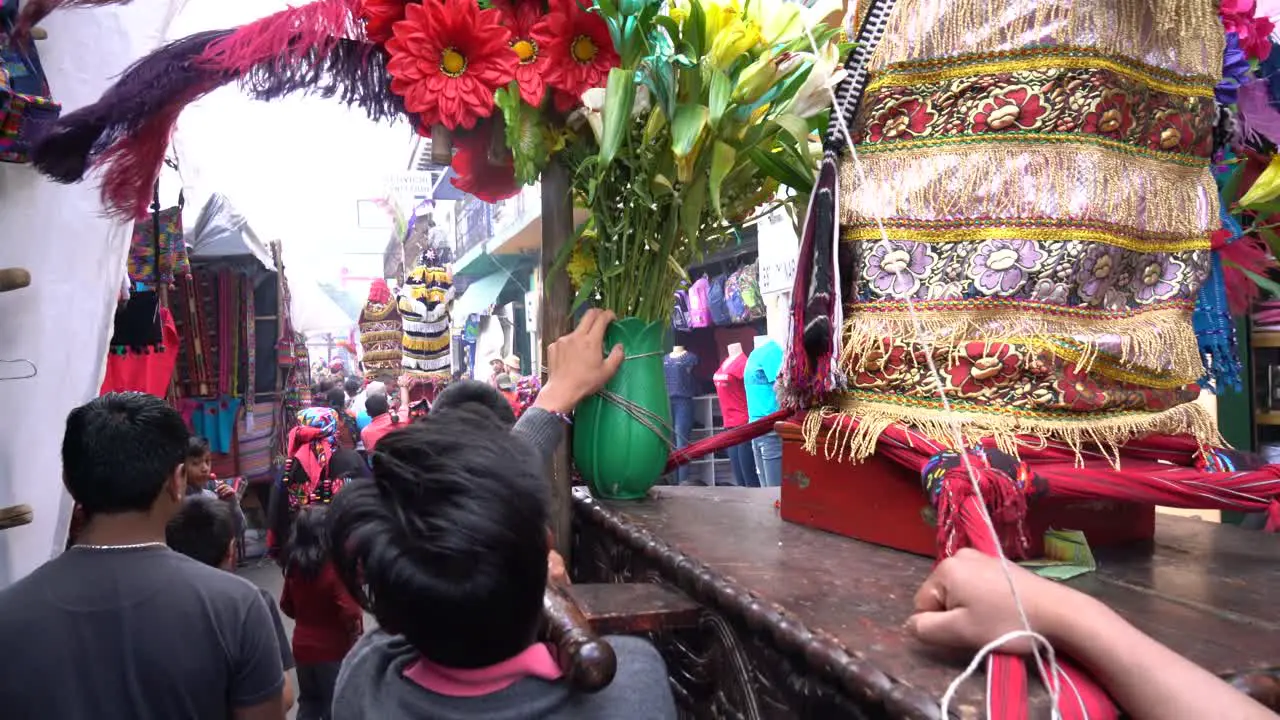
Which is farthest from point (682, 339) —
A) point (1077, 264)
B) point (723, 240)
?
point (1077, 264)

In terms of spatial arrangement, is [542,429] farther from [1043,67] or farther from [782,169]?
[1043,67]

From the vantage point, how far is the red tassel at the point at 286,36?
1570 mm

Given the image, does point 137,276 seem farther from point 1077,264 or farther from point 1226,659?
point 1226,659

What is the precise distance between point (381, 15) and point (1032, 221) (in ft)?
4.25

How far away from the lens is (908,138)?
4.55 feet

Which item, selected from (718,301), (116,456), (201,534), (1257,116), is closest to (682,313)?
(718,301)

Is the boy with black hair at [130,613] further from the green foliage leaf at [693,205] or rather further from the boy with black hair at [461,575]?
the green foliage leaf at [693,205]

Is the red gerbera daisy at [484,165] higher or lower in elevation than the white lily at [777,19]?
lower

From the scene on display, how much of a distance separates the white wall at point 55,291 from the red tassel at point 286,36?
1.98 feet

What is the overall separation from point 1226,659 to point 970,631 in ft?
0.87

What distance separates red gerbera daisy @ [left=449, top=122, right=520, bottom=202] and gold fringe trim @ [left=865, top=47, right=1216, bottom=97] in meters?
0.80

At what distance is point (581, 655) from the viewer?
2.63 feet

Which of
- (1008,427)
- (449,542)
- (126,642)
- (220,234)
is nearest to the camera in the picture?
(449,542)

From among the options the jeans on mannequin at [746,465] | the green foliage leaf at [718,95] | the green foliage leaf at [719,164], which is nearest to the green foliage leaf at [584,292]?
the green foliage leaf at [719,164]
